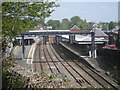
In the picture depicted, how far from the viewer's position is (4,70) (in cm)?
473

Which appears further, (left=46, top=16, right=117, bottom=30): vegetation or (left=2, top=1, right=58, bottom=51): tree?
(left=46, top=16, right=117, bottom=30): vegetation

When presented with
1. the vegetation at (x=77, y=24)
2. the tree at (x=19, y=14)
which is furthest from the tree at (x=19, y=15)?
the vegetation at (x=77, y=24)

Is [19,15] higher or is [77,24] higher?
[77,24]

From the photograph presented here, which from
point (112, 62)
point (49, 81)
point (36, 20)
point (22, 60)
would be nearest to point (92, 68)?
point (112, 62)

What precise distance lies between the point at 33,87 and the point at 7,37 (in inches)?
55.1

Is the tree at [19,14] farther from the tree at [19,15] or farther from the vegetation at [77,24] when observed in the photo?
the vegetation at [77,24]

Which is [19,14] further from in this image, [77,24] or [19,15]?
[77,24]

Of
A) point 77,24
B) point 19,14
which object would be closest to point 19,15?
point 19,14

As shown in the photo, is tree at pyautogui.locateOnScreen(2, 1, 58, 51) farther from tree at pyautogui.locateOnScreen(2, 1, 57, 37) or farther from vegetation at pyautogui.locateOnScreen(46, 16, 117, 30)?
vegetation at pyautogui.locateOnScreen(46, 16, 117, 30)

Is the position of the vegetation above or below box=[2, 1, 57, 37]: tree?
above

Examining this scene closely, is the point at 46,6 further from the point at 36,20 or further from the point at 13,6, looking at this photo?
the point at 13,6

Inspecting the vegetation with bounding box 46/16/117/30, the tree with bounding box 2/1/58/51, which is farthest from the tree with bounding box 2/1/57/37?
the vegetation with bounding box 46/16/117/30

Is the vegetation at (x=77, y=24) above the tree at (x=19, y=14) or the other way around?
above

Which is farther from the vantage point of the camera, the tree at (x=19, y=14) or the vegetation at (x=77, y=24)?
the vegetation at (x=77, y=24)
